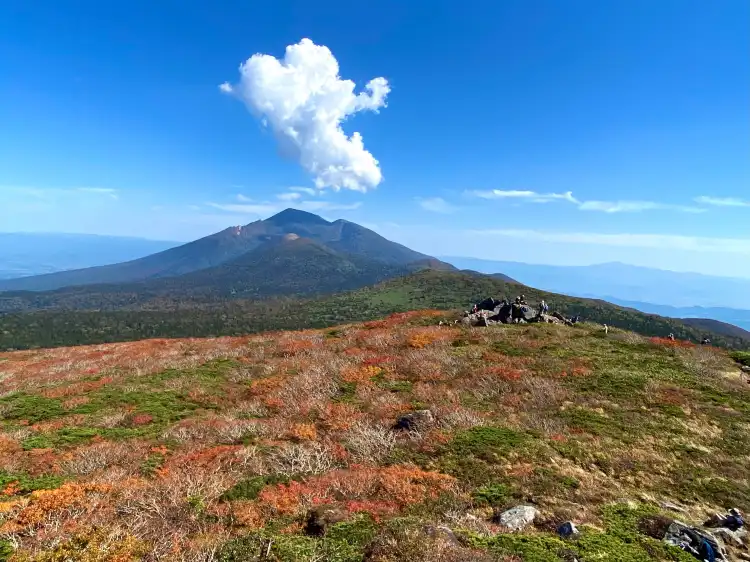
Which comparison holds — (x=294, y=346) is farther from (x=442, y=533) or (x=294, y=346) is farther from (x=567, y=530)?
(x=567, y=530)

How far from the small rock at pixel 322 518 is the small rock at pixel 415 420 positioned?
607 cm

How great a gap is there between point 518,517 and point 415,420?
5.93 m

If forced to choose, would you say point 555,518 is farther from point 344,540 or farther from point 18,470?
point 18,470

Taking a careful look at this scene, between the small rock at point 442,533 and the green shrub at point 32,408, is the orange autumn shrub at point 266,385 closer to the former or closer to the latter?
the green shrub at point 32,408

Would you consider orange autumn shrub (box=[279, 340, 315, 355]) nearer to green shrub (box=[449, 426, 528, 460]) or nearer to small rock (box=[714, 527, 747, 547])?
green shrub (box=[449, 426, 528, 460])

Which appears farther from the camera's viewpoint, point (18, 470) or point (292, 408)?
point (292, 408)

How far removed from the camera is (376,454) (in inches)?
484

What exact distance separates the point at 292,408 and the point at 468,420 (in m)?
7.55

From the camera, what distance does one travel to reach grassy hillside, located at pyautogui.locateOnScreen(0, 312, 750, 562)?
7207mm

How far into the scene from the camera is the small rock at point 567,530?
7716mm

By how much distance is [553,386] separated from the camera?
18109 mm

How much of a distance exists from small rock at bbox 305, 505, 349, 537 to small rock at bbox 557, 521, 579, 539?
4.16 m

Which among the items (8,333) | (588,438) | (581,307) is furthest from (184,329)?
(588,438)

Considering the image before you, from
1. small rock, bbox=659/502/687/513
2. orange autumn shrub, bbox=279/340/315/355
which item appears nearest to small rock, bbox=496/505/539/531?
small rock, bbox=659/502/687/513
